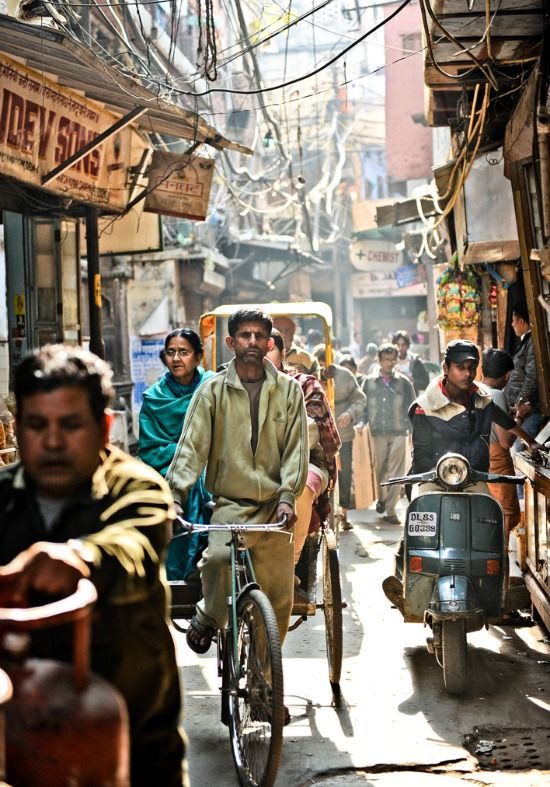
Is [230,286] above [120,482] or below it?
above

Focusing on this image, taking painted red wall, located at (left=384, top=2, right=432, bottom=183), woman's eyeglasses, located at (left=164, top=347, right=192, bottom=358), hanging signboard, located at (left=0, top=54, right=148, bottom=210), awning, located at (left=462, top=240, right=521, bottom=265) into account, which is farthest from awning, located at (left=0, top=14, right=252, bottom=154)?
painted red wall, located at (left=384, top=2, right=432, bottom=183)

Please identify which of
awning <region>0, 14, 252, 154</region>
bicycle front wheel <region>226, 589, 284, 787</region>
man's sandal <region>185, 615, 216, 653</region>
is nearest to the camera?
bicycle front wheel <region>226, 589, 284, 787</region>

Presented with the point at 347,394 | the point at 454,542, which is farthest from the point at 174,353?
the point at 347,394

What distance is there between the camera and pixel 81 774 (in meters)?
1.78

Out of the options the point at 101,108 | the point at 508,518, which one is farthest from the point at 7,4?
the point at 508,518

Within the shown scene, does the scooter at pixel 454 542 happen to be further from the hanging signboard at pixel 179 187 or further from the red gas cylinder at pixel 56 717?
the hanging signboard at pixel 179 187

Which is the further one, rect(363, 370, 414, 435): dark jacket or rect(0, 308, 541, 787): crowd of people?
rect(363, 370, 414, 435): dark jacket

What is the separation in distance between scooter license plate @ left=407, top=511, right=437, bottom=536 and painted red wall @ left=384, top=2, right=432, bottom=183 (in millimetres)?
23130

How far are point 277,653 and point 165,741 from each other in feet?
6.26

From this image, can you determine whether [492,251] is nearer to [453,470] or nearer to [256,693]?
[453,470]

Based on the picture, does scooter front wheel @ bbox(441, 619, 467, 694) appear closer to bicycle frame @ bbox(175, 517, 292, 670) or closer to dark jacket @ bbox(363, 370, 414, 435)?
bicycle frame @ bbox(175, 517, 292, 670)

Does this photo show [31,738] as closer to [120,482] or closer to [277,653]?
[120,482]

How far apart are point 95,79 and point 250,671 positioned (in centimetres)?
584

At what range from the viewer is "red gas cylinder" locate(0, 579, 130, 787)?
5.80ft
